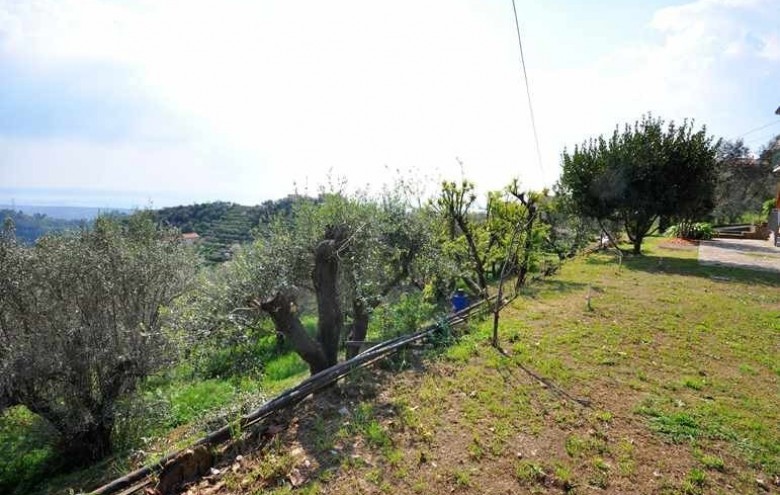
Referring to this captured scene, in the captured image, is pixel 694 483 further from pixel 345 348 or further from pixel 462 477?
pixel 345 348

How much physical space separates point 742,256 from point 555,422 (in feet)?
54.2

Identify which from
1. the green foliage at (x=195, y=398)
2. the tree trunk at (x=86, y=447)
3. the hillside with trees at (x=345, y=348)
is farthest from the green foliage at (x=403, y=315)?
the tree trunk at (x=86, y=447)

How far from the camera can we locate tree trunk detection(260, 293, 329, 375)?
482 cm

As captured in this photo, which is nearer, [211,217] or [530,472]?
[530,472]

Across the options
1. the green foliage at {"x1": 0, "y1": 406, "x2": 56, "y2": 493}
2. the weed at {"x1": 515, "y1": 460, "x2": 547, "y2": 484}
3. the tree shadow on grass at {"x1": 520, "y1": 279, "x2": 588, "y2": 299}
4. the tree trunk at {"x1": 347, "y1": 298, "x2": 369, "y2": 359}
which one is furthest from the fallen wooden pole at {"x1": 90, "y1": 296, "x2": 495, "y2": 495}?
the tree shadow on grass at {"x1": 520, "y1": 279, "x2": 588, "y2": 299}

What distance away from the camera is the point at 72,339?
525cm

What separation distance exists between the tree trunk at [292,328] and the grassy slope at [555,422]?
1081 millimetres

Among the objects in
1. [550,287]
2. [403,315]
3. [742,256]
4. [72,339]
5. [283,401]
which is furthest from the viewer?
[742,256]

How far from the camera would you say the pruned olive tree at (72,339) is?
5160mm

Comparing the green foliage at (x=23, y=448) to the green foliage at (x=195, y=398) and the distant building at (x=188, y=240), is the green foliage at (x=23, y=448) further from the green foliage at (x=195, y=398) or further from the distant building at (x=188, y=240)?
the distant building at (x=188, y=240)

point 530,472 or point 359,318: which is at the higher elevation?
point 359,318

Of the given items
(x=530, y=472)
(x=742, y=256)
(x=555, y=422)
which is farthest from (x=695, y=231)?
(x=530, y=472)

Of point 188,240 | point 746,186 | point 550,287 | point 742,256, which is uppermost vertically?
point 746,186

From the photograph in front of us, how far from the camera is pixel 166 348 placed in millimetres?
5793
